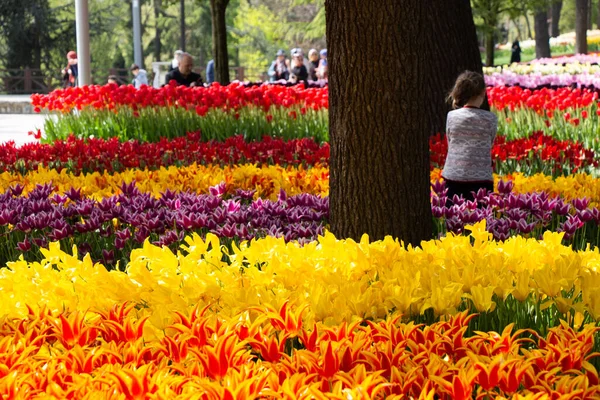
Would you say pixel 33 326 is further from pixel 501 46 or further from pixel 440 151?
pixel 501 46

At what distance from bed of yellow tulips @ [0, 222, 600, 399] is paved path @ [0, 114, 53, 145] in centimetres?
1319

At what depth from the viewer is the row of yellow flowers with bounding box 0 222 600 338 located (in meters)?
3.03

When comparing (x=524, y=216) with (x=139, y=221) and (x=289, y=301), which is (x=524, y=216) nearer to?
(x=139, y=221)

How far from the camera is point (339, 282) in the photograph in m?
3.25

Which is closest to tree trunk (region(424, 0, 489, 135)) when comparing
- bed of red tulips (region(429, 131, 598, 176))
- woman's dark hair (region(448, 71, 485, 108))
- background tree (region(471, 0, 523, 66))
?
bed of red tulips (region(429, 131, 598, 176))

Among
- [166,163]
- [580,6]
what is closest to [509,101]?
[166,163]

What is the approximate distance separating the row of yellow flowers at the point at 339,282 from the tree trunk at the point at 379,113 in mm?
836

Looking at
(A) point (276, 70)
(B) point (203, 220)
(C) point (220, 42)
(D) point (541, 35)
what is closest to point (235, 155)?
(B) point (203, 220)

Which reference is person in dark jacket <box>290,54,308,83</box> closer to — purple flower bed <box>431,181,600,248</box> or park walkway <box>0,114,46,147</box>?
park walkway <box>0,114,46,147</box>

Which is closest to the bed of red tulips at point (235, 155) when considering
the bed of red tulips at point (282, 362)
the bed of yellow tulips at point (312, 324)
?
the bed of yellow tulips at point (312, 324)

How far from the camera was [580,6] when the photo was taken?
1428 inches

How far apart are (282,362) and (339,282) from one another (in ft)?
2.83

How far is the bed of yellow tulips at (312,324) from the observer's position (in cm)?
227

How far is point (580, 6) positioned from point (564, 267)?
35038 millimetres
